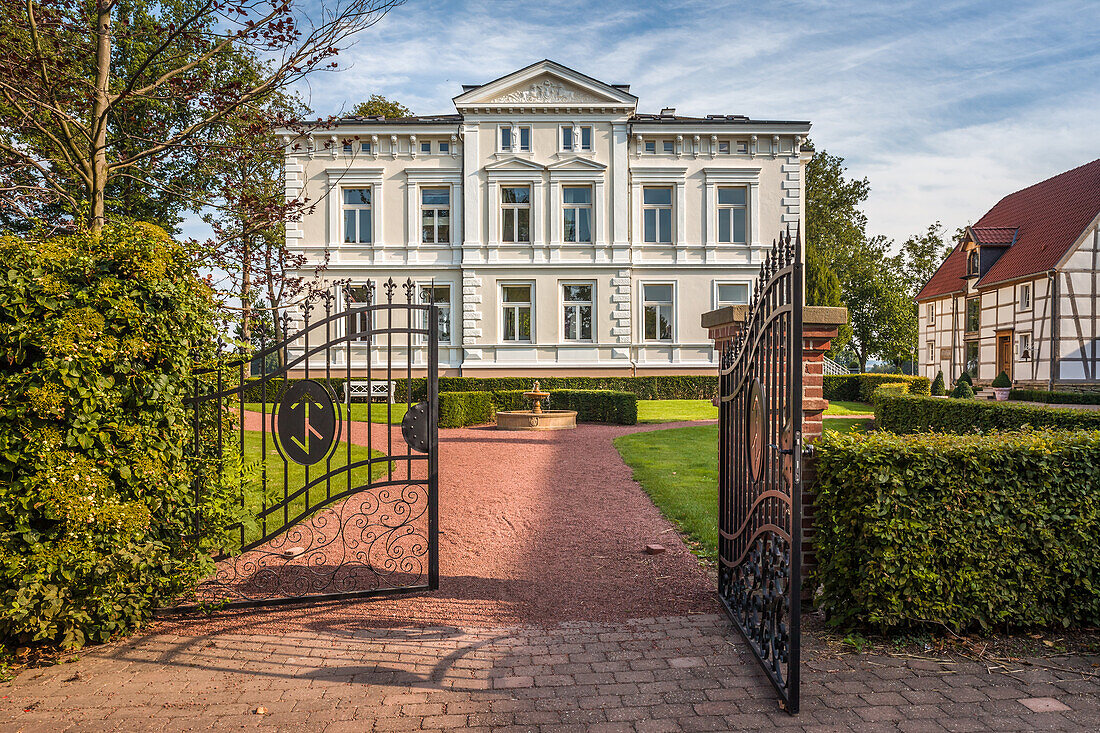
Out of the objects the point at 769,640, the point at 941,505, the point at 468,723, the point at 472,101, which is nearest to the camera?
the point at 468,723

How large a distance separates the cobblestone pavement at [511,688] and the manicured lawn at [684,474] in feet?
5.38

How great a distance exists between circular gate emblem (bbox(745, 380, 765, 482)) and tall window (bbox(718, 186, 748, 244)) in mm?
22644

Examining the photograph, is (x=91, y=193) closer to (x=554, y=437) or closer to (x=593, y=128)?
(x=554, y=437)

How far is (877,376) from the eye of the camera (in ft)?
79.7

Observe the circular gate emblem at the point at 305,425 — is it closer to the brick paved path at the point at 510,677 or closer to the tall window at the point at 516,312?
the brick paved path at the point at 510,677

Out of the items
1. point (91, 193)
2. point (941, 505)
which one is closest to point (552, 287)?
point (91, 193)

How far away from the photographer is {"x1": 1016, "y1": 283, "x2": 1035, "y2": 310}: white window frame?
23.4 metres

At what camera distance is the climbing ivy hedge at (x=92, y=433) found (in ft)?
11.7

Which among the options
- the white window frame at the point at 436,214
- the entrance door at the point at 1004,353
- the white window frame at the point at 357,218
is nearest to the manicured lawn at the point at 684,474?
the entrance door at the point at 1004,353

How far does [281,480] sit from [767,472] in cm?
682

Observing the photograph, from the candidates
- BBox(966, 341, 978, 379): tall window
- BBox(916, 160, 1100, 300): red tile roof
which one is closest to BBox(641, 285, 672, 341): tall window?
BBox(916, 160, 1100, 300): red tile roof

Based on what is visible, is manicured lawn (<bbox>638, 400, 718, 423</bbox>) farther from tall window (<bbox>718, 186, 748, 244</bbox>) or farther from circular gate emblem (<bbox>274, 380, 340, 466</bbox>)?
circular gate emblem (<bbox>274, 380, 340, 466</bbox>)

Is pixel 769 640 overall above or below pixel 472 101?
below

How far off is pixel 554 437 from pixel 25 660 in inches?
439
